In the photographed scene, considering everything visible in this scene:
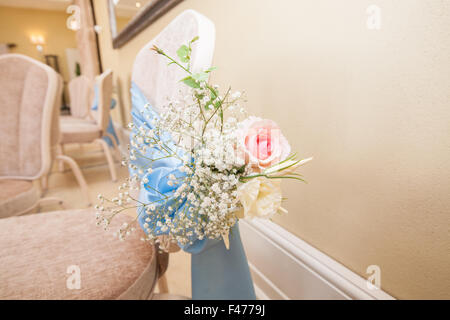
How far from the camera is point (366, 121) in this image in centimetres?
61

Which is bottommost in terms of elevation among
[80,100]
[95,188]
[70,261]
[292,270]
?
[95,188]

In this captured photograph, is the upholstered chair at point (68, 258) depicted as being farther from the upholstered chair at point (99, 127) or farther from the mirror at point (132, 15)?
the mirror at point (132, 15)

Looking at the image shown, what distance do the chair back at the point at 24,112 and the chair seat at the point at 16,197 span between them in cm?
10

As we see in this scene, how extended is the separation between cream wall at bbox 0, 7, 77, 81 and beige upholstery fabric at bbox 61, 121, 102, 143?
5.87 meters

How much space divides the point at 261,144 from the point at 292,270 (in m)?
0.67

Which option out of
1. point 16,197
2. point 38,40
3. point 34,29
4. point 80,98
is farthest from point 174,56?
point 34,29

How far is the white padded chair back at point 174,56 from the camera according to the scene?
54cm

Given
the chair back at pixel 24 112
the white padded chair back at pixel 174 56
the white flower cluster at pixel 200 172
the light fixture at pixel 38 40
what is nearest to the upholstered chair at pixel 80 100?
the chair back at pixel 24 112

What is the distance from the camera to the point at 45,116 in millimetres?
1173

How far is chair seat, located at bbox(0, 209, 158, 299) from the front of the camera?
51 centimetres

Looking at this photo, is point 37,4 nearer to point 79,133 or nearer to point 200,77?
point 79,133

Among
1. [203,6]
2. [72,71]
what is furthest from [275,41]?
[72,71]

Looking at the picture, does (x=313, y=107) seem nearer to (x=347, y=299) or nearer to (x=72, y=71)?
(x=347, y=299)
